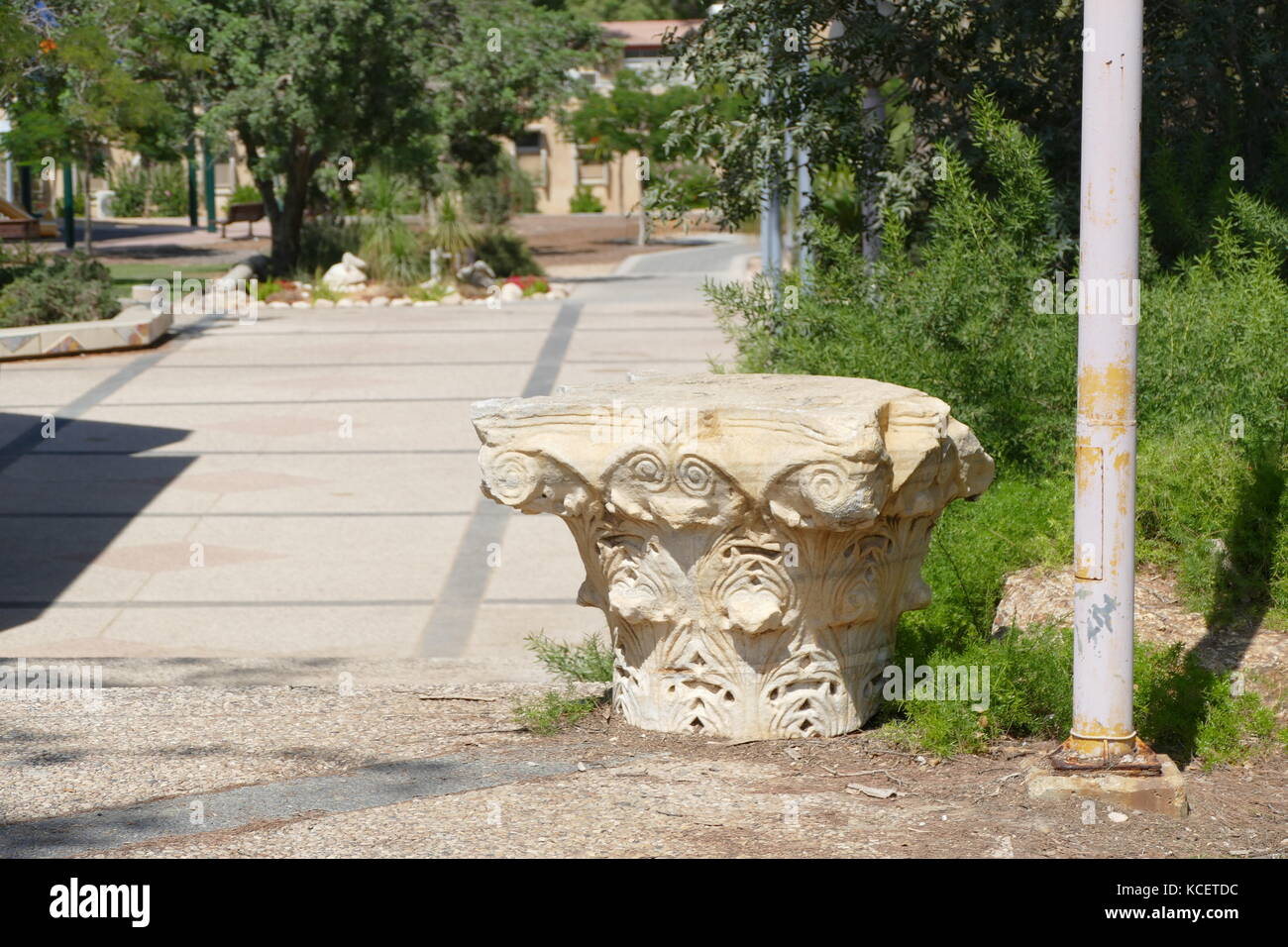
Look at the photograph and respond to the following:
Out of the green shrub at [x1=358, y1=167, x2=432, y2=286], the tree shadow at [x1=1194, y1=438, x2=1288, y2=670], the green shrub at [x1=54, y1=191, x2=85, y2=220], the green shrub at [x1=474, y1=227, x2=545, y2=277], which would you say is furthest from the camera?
the green shrub at [x1=54, y1=191, x2=85, y2=220]

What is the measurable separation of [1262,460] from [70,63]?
17.0m

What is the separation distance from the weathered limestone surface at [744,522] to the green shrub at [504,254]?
21.4 meters

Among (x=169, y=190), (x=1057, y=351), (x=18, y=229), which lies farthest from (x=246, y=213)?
(x=1057, y=351)

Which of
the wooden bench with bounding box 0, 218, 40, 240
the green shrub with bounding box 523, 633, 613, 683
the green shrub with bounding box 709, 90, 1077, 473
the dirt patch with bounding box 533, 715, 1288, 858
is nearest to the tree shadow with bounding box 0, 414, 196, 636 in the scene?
the green shrub with bounding box 523, 633, 613, 683

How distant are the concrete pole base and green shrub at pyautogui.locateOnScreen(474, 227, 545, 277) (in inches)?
881

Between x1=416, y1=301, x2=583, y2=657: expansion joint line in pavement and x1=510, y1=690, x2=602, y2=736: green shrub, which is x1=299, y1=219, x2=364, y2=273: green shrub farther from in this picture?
x1=510, y1=690, x2=602, y2=736: green shrub

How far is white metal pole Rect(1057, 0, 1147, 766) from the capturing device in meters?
4.48

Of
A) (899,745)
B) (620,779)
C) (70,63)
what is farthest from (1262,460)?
(70,63)

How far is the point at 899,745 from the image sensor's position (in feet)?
16.9

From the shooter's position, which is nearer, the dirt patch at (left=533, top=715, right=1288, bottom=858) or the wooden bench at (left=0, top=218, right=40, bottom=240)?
the dirt patch at (left=533, top=715, right=1288, bottom=858)

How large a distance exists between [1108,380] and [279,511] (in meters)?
7.19

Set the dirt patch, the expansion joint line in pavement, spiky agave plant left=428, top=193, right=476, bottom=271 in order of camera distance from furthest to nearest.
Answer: spiky agave plant left=428, top=193, right=476, bottom=271
the expansion joint line in pavement
the dirt patch

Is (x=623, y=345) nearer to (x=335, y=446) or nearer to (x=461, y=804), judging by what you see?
(x=335, y=446)

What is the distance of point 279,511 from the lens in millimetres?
10641
